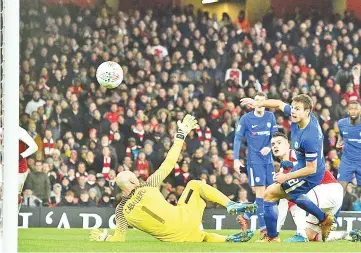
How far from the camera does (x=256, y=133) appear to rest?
12.8m

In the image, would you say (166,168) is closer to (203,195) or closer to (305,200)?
(203,195)

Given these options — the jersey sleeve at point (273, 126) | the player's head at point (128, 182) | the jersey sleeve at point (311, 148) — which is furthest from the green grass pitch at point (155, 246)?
the jersey sleeve at point (273, 126)

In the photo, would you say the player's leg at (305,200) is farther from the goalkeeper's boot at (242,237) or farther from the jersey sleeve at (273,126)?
the jersey sleeve at (273,126)

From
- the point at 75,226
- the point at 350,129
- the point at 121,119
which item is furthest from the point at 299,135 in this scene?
the point at 121,119

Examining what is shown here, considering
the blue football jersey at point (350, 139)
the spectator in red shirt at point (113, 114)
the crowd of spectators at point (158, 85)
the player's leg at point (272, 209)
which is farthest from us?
the spectator in red shirt at point (113, 114)

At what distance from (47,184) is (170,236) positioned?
3843 mm

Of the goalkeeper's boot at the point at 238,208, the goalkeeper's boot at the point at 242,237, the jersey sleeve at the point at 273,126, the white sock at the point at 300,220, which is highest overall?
the jersey sleeve at the point at 273,126

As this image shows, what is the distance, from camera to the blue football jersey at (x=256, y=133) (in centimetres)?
1268

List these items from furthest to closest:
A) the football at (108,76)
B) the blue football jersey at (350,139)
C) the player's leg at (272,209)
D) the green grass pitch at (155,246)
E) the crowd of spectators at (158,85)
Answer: the crowd of spectators at (158,85)
the blue football jersey at (350,139)
the football at (108,76)
the player's leg at (272,209)
the green grass pitch at (155,246)

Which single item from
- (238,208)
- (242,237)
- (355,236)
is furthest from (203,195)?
(355,236)

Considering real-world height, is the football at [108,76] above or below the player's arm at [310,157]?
above

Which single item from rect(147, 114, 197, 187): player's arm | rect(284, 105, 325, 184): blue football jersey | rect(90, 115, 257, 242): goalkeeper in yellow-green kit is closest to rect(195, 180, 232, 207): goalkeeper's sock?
rect(90, 115, 257, 242): goalkeeper in yellow-green kit

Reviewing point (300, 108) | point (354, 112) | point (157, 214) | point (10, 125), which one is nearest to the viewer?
point (10, 125)

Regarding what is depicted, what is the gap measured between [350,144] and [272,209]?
101 inches
